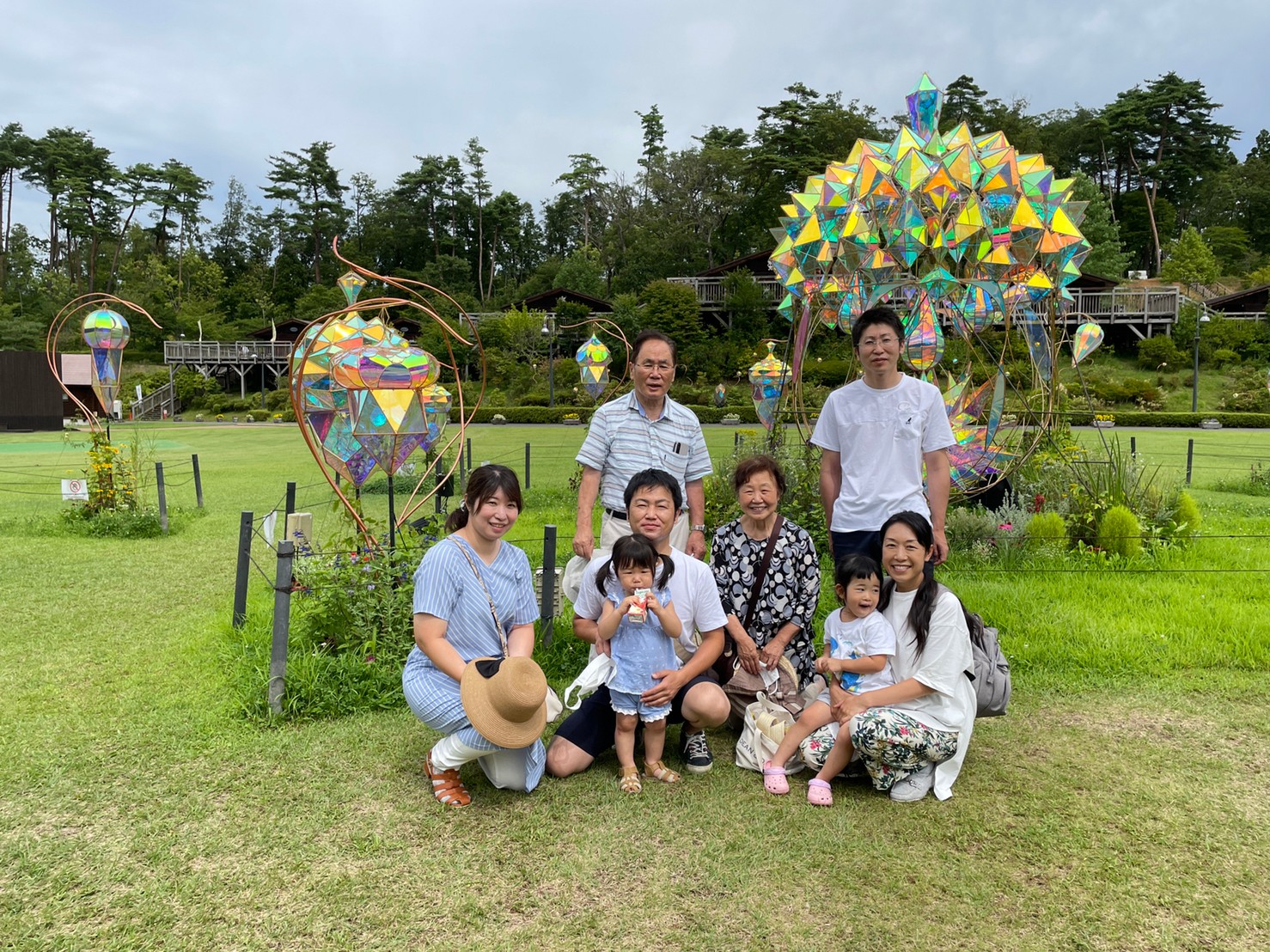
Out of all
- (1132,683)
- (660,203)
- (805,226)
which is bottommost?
(1132,683)

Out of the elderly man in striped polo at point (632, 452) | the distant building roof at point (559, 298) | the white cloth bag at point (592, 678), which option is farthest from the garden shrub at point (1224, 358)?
the white cloth bag at point (592, 678)

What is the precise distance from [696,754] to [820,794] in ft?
1.65

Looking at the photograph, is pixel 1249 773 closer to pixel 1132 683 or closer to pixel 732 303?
pixel 1132 683

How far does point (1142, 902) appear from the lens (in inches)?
92.4

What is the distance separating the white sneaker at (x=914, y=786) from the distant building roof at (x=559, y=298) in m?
33.2

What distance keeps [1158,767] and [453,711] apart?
2.67 metres

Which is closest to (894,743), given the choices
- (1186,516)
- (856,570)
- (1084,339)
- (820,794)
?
(820,794)

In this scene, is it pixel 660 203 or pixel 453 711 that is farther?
pixel 660 203

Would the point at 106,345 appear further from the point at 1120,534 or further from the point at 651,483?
the point at 1120,534

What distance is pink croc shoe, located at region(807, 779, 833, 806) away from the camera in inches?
115

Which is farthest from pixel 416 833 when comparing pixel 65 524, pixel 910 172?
pixel 65 524

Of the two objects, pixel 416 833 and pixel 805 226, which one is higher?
pixel 805 226

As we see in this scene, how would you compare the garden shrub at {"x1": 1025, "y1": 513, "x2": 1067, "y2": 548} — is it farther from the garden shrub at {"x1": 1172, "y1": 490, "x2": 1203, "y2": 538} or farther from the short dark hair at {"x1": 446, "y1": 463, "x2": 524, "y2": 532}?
the short dark hair at {"x1": 446, "y1": 463, "x2": 524, "y2": 532}

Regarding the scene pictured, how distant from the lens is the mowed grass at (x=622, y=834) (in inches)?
89.2
